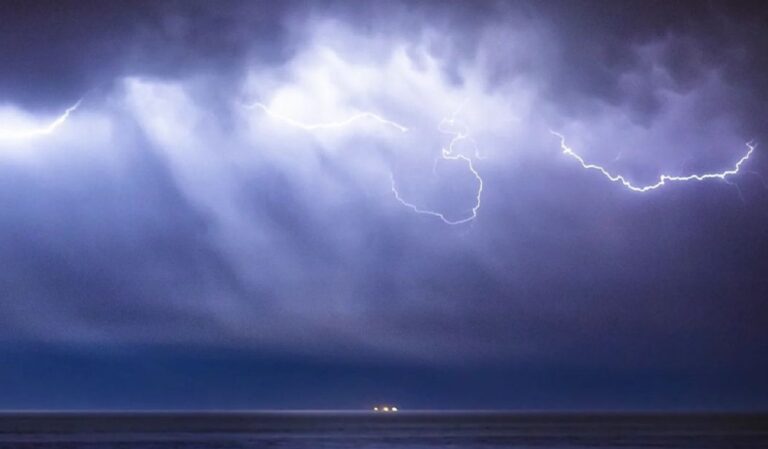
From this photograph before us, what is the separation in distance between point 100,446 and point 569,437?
18.5 meters

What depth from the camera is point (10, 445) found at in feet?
117

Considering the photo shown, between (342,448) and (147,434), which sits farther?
(147,434)

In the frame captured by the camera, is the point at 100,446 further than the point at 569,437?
No

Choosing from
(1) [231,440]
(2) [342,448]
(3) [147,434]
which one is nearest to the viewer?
(2) [342,448]

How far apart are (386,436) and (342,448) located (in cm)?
847

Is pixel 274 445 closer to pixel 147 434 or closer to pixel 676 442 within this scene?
pixel 147 434

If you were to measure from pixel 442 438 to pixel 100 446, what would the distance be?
44.1 ft

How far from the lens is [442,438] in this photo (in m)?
41.9

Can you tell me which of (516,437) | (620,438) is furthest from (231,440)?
(620,438)

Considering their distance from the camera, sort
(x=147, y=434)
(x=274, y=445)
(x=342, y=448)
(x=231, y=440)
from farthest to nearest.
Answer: (x=147, y=434) < (x=231, y=440) < (x=274, y=445) < (x=342, y=448)

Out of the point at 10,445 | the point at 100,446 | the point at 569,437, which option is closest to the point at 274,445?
the point at 100,446

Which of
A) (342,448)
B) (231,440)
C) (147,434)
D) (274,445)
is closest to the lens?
(342,448)

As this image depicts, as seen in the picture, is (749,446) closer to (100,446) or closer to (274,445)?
(274,445)

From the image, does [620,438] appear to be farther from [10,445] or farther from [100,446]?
[10,445]
